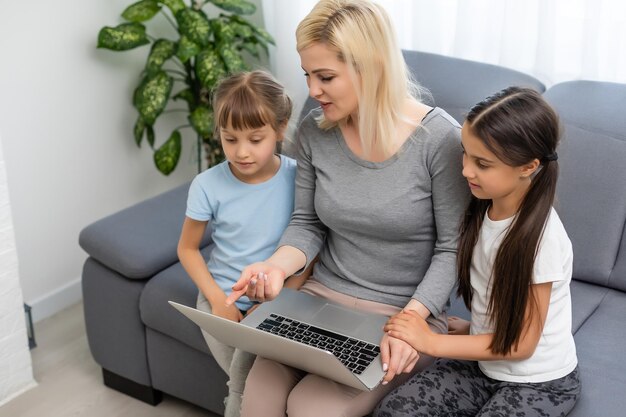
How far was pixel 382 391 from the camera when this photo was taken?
1.63 m

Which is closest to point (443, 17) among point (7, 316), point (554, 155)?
point (554, 155)

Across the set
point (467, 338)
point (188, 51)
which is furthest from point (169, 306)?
point (188, 51)

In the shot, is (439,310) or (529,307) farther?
(439,310)

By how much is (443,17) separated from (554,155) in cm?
112

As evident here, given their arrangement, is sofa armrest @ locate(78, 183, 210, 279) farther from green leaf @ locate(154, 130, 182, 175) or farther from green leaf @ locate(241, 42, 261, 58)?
green leaf @ locate(241, 42, 261, 58)

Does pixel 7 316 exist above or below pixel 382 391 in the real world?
below

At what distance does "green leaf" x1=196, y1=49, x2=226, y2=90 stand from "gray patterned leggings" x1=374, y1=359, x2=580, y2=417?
1.37m

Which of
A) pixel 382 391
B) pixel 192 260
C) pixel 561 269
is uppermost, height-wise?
pixel 561 269

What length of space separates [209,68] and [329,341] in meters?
1.30

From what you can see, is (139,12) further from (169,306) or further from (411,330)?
(411,330)

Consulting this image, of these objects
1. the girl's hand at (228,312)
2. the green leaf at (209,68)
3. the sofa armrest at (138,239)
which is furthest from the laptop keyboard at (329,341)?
the green leaf at (209,68)

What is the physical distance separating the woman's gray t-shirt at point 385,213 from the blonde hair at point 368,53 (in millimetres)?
66

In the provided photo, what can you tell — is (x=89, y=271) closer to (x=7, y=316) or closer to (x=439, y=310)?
(x=7, y=316)

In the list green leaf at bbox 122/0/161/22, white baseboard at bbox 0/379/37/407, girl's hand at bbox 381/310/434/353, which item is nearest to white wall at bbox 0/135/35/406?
white baseboard at bbox 0/379/37/407
